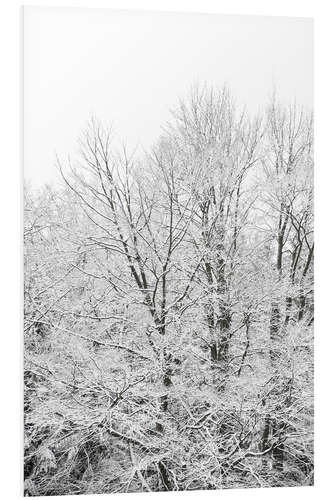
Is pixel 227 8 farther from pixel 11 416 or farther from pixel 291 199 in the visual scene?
pixel 11 416

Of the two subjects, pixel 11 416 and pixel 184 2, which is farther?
pixel 184 2

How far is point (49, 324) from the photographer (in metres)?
3.57

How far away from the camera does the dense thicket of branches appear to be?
142 inches

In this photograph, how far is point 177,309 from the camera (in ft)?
12.3

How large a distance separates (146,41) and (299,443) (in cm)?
238

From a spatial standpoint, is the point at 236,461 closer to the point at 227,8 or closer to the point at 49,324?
the point at 49,324

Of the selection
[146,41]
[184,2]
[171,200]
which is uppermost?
[184,2]

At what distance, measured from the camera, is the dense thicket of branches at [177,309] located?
3596 mm

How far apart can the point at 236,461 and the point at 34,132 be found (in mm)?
2086

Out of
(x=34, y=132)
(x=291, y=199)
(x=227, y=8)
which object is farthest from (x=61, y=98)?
(x=291, y=199)

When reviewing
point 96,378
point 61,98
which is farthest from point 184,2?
point 96,378

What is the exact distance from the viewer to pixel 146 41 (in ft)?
12.1

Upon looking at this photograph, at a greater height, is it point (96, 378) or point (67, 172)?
A: point (67, 172)

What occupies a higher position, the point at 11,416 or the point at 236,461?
the point at 11,416
